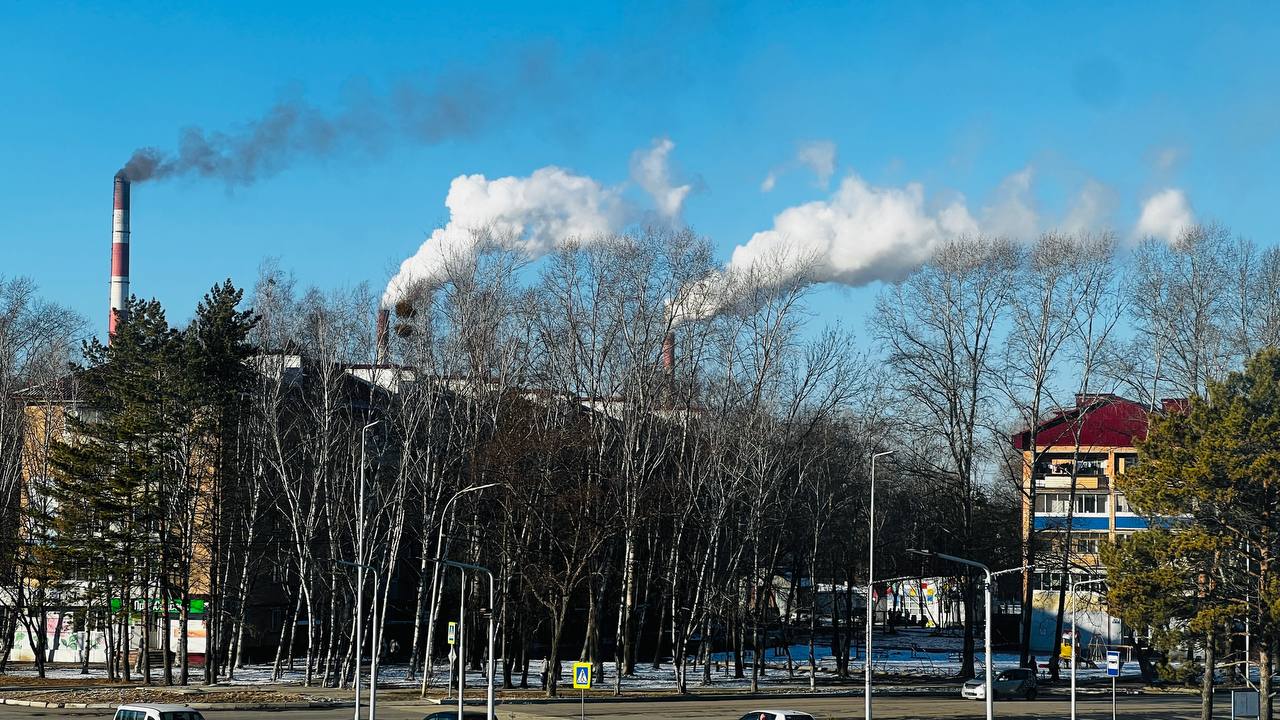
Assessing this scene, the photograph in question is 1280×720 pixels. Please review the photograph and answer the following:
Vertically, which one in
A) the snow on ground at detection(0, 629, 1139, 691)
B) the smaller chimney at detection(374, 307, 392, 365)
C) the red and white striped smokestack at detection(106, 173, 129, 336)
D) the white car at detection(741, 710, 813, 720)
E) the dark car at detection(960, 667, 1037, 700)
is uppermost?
the red and white striped smokestack at detection(106, 173, 129, 336)

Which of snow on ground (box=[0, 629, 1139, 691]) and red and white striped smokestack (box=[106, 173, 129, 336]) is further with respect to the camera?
red and white striped smokestack (box=[106, 173, 129, 336])

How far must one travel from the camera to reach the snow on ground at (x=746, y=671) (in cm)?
5488

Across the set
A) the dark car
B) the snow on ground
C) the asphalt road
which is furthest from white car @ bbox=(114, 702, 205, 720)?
the dark car

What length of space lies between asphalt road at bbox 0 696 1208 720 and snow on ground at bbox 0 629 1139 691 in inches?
251

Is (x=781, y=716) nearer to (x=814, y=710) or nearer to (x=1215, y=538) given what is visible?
(x=814, y=710)

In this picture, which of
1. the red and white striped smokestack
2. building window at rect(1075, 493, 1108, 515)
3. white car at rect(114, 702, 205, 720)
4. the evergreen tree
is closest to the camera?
white car at rect(114, 702, 205, 720)

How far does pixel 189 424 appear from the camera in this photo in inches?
1961

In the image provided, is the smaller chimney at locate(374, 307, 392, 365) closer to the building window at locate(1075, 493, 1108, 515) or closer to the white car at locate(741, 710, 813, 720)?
the white car at locate(741, 710, 813, 720)

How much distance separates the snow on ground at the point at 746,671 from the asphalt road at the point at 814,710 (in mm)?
6386

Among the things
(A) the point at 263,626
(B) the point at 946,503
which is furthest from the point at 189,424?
(B) the point at 946,503

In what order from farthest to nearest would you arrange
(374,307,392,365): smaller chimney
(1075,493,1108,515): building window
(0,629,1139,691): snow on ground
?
1. (1075,493,1108,515): building window
2. (374,307,392,365): smaller chimney
3. (0,629,1139,691): snow on ground

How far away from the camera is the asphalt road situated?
1586 inches

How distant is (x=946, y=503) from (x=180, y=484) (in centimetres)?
4267

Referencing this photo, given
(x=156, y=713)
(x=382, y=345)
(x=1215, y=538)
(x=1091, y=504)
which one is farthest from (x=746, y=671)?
Answer: (x=156, y=713)
